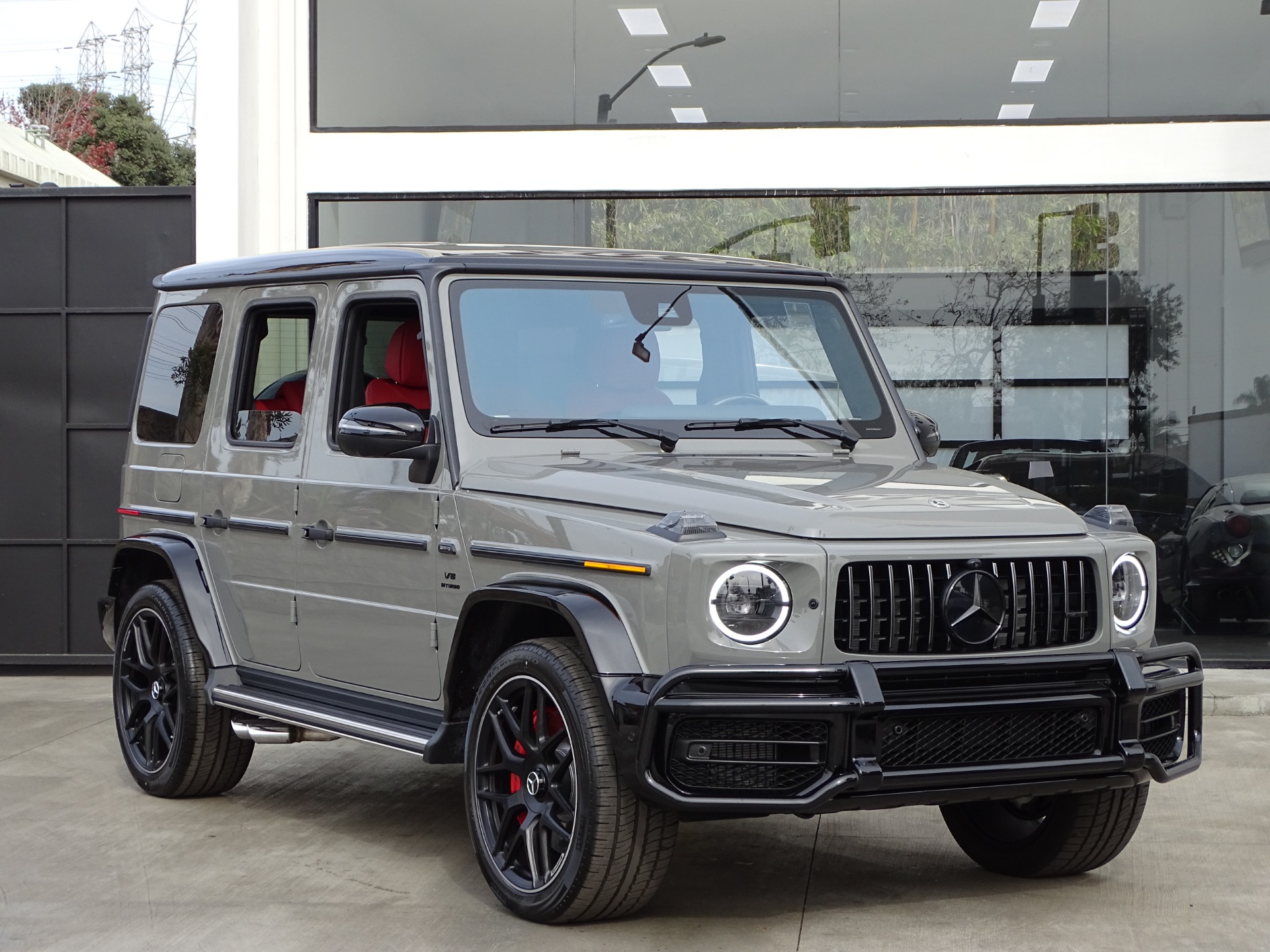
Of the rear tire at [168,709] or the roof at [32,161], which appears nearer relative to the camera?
the rear tire at [168,709]

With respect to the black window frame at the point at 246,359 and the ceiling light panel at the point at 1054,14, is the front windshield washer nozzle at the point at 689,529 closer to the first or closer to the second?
the black window frame at the point at 246,359

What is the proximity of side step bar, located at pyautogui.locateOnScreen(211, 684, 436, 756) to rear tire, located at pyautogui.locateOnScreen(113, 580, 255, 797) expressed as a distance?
25 centimetres

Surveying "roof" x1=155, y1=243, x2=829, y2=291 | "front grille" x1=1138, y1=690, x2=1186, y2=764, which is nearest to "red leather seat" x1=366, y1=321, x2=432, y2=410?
"roof" x1=155, y1=243, x2=829, y2=291

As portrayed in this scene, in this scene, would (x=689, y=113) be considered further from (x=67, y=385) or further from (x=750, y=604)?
(x=750, y=604)

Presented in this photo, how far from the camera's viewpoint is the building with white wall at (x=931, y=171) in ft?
34.9

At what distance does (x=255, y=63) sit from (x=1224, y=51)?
20.7ft

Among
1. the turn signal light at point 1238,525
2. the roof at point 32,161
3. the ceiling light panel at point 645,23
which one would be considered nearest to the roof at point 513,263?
→ the ceiling light panel at point 645,23

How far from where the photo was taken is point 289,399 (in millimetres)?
6387

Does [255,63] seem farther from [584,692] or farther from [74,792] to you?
[584,692]

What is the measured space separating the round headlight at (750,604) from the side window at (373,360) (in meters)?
1.91

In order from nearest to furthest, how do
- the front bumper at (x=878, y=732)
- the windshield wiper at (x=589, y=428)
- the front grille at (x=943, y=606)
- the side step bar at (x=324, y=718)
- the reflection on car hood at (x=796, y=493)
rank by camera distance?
the front bumper at (x=878, y=732) < the front grille at (x=943, y=606) < the reflection on car hood at (x=796, y=493) < the side step bar at (x=324, y=718) < the windshield wiper at (x=589, y=428)

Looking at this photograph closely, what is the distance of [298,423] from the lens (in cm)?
623

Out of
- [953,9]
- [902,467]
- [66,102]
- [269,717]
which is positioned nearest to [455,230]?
[953,9]

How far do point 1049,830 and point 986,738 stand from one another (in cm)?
100
